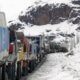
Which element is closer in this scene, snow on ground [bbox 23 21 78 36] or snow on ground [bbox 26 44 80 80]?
snow on ground [bbox 26 44 80 80]

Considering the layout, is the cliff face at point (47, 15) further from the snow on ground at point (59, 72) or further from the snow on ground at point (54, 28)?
the snow on ground at point (59, 72)

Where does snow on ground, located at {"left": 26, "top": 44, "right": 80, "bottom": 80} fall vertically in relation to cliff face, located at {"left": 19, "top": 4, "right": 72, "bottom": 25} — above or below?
below

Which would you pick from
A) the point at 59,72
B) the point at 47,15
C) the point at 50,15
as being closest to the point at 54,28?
the point at 47,15

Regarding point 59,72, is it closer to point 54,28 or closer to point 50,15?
point 54,28

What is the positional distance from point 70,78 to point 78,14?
166m

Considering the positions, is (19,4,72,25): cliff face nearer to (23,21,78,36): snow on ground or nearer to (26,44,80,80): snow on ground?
(23,21,78,36): snow on ground

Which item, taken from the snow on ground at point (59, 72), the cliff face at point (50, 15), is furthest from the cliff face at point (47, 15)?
the snow on ground at point (59, 72)

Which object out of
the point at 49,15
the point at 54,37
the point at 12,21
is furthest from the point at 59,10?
Result: the point at 54,37

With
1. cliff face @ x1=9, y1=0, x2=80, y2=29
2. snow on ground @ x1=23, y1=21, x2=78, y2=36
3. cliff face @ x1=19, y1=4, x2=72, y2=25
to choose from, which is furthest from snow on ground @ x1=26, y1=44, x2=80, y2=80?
cliff face @ x1=19, y1=4, x2=72, y2=25

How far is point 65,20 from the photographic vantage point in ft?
626

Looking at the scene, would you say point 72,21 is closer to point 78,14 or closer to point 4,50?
point 78,14

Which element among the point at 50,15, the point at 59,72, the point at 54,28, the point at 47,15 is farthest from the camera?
the point at 50,15

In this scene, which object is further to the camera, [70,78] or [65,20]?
[65,20]

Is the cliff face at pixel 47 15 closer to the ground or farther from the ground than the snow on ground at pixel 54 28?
farther from the ground
